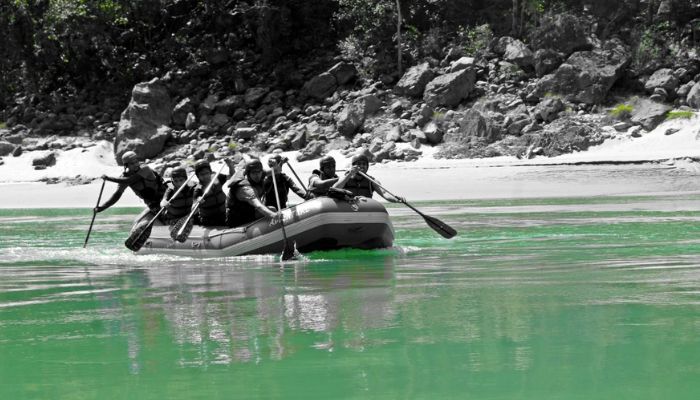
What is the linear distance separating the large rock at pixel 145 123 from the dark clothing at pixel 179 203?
59.6 feet

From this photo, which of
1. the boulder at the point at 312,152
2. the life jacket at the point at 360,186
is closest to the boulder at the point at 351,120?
the boulder at the point at 312,152

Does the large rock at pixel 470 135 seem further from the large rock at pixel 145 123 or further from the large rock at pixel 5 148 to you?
the large rock at pixel 5 148

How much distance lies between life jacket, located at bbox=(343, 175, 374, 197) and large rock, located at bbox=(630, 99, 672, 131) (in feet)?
50.1

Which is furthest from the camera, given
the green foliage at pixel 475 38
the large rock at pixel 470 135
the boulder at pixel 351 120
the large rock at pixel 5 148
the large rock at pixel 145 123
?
the large rock at pixel 5 148

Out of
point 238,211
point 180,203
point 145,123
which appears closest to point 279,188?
point 238,211

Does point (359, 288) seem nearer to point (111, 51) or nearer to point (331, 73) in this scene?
point (331, 73)

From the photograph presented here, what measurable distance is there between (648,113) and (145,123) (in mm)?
15329

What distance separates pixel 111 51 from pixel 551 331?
107 ft

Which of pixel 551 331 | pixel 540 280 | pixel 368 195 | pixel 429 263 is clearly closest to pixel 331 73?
pixel 368 195

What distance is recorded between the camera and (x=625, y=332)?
5.81 meters

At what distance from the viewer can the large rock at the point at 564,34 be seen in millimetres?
29250

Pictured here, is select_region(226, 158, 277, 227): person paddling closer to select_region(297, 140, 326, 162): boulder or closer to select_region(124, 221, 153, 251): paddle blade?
select_region(124, 221, 153, 251): paddle blade

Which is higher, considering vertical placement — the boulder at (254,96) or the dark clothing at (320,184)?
the boulder at (254,96)

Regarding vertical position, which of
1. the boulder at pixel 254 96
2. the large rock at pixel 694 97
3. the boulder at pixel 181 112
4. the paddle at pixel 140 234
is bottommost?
the paddle at pixel 140 234
